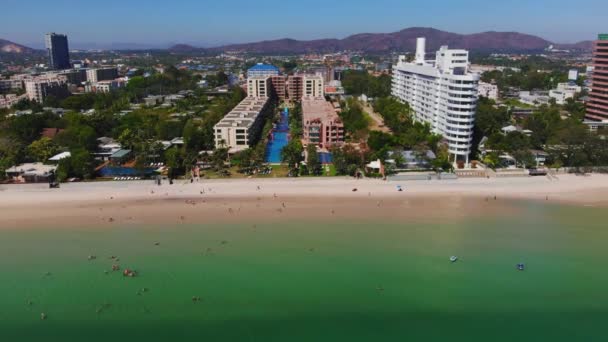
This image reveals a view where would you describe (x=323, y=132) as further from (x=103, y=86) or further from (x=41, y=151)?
(x=103, y=86)

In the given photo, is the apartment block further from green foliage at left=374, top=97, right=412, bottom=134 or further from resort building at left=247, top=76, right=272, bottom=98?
green foliage at left=374, top=97, right=412, bottom=134

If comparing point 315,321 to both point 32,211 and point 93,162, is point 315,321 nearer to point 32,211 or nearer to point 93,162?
point 32,211

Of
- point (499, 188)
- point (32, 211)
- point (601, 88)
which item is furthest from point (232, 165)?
point (601, 88)

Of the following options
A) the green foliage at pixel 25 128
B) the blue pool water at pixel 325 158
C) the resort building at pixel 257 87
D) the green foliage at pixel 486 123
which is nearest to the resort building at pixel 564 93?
the green foliage at pixel 486 123

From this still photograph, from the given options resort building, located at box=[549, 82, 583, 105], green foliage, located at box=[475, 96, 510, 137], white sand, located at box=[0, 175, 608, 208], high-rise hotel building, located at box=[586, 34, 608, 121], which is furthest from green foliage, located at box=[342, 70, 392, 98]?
white sand, located at box=[0, 175, 608, 208]

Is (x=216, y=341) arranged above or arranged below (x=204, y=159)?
below
